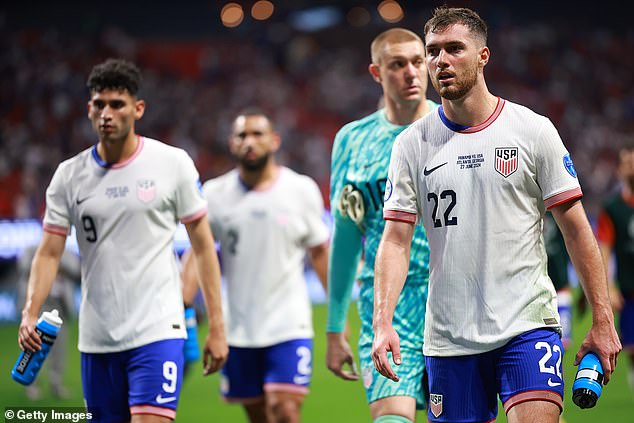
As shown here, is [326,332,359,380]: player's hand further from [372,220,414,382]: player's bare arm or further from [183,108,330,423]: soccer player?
[183,108,330,423]: soccer player

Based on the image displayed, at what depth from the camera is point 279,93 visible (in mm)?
30703

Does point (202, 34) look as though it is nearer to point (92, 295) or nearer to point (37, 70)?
point (37, 70)

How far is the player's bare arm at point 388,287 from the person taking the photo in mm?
4086

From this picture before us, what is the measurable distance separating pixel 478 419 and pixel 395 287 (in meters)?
0.68

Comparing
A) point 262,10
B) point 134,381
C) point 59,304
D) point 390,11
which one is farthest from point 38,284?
point 390,11

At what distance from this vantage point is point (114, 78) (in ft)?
18.8

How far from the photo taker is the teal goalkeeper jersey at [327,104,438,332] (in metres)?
5.52

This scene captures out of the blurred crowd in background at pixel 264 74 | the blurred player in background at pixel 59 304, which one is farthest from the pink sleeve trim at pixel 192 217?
the blurred crowd in background at pixel 264 74

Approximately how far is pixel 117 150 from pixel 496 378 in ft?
9.09

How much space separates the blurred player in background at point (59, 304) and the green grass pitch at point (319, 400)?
0.13 metres

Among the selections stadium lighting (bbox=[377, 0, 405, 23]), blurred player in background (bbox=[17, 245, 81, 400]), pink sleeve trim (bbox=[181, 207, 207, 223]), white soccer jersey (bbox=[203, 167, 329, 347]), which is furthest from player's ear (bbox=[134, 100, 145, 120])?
stadium lighting (bbox=[377, 0, 405, 23])

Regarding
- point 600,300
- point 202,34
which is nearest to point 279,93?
point 202,34

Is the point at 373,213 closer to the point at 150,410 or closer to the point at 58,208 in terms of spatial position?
the point at 150,410

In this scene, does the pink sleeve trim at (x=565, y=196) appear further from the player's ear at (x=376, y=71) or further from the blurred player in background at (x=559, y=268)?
the blurred player in background at (x=559, y=268)
